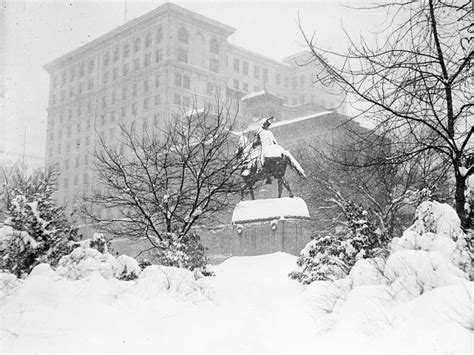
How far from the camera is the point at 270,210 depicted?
1955 cm

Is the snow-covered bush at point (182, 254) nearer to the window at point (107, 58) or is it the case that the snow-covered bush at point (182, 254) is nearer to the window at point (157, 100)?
the window at point (157, 100)

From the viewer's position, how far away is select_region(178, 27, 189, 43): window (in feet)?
219

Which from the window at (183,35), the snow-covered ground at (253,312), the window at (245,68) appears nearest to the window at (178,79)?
the window at (183,35)

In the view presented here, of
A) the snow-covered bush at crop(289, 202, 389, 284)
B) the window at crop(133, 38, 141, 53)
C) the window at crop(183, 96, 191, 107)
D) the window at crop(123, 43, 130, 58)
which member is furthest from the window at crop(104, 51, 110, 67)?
the snow-covered bush at crop(289, 202, 389, 284)

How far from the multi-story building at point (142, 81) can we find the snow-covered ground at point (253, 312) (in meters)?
52.6

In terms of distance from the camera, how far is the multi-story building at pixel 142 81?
65.8m

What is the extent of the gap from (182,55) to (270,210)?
5322 cm

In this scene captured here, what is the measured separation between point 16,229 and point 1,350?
295 inches

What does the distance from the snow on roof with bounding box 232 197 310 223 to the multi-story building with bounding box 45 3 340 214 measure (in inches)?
1649

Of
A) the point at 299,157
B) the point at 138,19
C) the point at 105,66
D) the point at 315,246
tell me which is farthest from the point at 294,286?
the point at 105,66

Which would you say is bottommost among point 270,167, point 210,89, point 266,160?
point 270,167

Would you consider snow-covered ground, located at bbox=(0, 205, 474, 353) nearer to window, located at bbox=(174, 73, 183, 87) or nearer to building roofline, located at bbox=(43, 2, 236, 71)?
building roofline, located at bbox=(43, 2, 236, 71)

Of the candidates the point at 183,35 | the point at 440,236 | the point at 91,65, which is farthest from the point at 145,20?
the point at 440,236

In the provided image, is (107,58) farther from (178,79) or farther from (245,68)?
(245,68)
